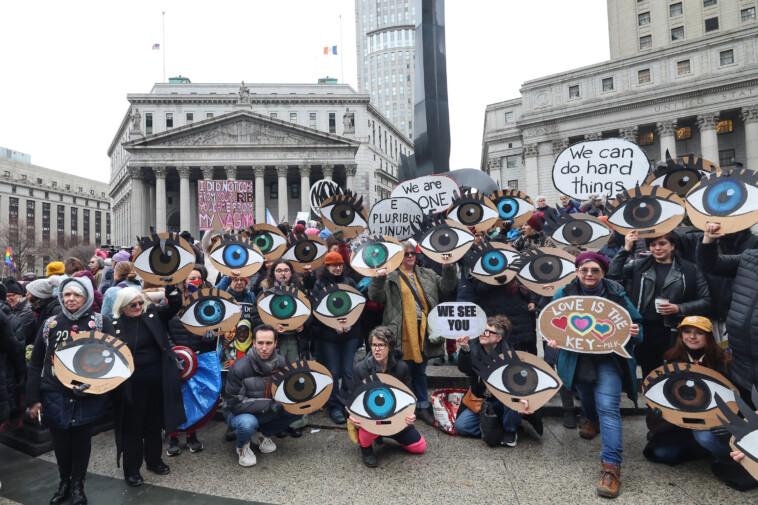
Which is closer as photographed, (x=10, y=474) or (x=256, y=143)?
(x=10, y=474)

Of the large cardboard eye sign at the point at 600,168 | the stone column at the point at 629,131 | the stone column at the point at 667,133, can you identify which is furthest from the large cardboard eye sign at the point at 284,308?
the stone column at the point at 629,131

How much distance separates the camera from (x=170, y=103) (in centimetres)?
5512

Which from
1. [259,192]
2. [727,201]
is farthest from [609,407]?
[259,192]

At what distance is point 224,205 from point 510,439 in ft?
42.0

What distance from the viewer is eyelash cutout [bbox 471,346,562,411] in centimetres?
383

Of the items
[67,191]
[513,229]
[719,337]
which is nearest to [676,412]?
[719,337]

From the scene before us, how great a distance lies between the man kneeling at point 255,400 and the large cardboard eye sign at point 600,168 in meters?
4.70

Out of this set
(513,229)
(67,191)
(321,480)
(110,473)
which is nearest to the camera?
(321,480)

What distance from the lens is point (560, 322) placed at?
3.81 metres

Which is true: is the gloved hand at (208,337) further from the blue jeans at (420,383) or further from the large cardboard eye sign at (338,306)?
the blue jeans at (420,383)

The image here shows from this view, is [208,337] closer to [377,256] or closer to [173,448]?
[173,448]

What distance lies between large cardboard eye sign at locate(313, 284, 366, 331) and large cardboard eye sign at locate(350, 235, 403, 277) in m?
0.29

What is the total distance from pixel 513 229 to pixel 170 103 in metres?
58.6

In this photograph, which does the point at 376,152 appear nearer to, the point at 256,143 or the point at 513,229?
the point at 256,143
